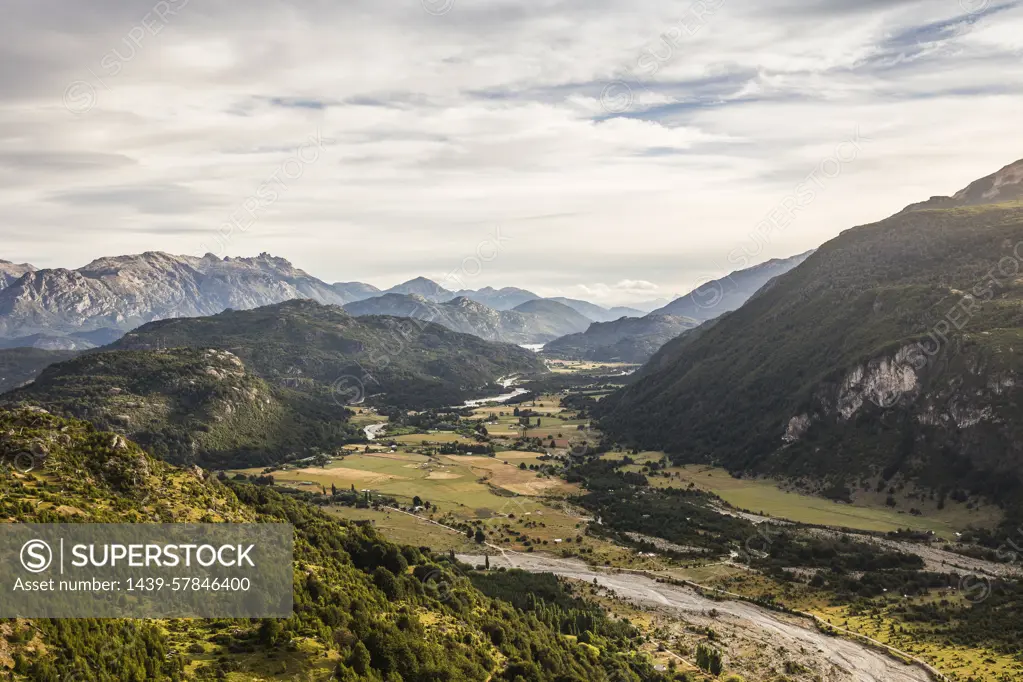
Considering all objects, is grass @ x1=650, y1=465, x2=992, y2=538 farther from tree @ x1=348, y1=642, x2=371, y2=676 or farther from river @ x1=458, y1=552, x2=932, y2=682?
tree @ x1=348, y1=642, x2=371, y2=676

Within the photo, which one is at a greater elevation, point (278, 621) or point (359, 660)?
point (278, 621)

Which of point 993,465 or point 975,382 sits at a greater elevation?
point 975,382

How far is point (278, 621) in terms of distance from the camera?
164ft

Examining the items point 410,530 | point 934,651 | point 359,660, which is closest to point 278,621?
point 359,660

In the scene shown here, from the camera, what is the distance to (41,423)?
66812mm

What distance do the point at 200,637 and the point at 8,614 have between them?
43.4 ft

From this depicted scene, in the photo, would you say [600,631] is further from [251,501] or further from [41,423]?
[41,423]

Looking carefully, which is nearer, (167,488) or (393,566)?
(167,488)

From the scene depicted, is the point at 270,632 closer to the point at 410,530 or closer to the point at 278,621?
the point at 278,621

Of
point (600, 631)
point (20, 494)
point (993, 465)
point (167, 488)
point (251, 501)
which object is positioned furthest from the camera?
point (993, 465)

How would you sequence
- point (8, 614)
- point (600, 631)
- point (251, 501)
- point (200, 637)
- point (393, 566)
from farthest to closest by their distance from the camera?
point (600, 631) → point (251, 501) → point (393, 566) → point (200, 637) → point (8, 614)

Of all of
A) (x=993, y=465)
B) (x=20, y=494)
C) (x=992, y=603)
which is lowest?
(x=992, y=603)

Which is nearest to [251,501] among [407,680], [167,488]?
[167,488]

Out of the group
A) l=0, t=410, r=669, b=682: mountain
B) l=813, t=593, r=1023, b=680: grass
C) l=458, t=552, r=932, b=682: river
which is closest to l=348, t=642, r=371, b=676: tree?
l=0, t=410, r=669, b=682: mountain
